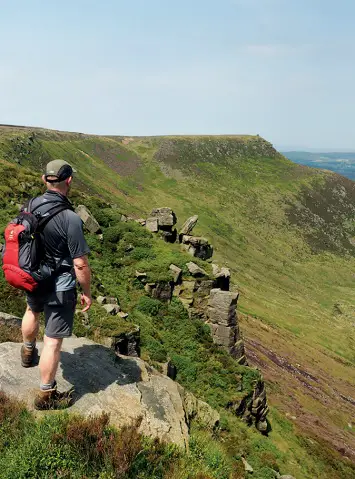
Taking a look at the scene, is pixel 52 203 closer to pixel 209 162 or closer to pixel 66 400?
pixel 66 400

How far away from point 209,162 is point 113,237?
9747 centimetres

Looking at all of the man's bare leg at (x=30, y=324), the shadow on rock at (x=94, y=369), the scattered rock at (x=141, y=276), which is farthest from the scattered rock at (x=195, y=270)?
the man's bare leg at (x=30, y=324)

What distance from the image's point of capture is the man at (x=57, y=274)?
6227 millimetres

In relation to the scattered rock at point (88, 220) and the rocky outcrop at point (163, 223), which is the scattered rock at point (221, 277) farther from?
the scattered rock at point (88, 220)

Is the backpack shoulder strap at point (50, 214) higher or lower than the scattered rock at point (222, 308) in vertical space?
higher

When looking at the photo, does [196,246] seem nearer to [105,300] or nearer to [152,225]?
[152,225]

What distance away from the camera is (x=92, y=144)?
104125 mm

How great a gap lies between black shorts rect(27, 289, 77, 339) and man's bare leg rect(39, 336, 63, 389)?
0.39 feet

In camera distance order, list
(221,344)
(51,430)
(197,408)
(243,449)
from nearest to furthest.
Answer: (51,430), (197,408), (243,449), (221,344)

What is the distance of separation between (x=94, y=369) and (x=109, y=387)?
0.68 m

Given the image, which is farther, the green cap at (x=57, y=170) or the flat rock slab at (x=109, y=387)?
the flat rock slab at (x=109, y=387)

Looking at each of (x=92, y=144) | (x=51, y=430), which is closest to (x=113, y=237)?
(x=51, y=430)

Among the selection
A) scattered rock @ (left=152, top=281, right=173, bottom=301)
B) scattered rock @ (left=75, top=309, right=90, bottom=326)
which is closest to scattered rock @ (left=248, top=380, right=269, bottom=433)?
scattered rock @ (left=152, top=281, right=173, bottom=301)

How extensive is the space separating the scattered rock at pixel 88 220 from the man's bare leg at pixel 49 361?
56.2ft
